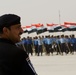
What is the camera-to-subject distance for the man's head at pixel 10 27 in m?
3.23

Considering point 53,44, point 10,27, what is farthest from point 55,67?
point 10,27

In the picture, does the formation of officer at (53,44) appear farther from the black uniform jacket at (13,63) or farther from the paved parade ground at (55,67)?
the black uniform jacket at (13,63)

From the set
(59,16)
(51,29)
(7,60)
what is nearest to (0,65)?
(7,60)

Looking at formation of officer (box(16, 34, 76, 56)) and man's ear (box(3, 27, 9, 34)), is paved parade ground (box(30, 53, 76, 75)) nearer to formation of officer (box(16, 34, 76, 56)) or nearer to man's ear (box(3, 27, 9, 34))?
formation of officer (box(16, 34, 76, 56))

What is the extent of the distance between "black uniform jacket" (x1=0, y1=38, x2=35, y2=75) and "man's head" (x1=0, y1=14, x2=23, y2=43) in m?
0.16

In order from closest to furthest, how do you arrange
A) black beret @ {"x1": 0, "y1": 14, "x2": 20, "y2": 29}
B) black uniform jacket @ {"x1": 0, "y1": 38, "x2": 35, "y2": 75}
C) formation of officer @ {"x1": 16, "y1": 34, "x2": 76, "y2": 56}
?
black uniform jacket @ {"x1": 0, "y1": 38, "x2": 35, "y2": 75} < black beret @ {"x1": 0, "y1": 14, "x2": 20, "y2": 29} < formation of officer @ {"x1": 16, "y1": 34, "x2": 76, "y2": 56}

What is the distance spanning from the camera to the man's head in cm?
323

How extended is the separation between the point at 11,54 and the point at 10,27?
0.91 feet

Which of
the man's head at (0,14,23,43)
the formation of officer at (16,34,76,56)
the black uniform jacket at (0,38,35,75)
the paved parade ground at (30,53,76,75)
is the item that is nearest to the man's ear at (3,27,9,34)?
the man's head at (0,14,23,43)

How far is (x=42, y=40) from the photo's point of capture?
28.9 metres

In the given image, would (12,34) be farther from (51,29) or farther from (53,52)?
(51,29)

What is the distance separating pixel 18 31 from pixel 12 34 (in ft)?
0.24

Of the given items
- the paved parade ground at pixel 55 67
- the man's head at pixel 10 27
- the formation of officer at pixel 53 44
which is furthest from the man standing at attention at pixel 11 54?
the formation of officer at pixel 53 44

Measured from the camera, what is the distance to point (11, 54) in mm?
3080
